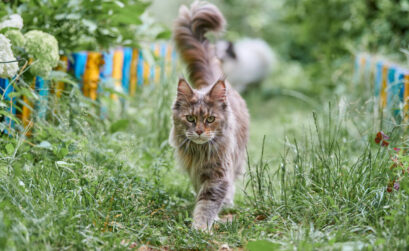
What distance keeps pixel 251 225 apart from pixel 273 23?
10033mm

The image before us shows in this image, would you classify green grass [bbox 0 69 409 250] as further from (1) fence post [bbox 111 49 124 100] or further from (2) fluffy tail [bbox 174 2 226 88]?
(1) fence post [bbox 111 49 124 100]

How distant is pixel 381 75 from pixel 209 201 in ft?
11.6

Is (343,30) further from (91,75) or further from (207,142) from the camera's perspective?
(207,142)

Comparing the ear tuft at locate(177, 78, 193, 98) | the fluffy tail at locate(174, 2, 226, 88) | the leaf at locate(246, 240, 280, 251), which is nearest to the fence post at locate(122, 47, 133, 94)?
the fluffy tail at locate(174, 2, 226, 88)

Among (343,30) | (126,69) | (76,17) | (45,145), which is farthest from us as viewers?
(343,30)

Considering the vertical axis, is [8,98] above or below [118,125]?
above

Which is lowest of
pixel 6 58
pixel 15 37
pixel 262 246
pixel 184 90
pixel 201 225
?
pixel 201 225

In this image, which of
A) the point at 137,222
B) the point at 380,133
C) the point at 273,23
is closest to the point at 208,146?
the point at 137,222

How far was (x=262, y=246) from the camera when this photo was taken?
8.00 feet

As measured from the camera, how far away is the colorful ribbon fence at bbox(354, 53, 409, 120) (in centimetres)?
485

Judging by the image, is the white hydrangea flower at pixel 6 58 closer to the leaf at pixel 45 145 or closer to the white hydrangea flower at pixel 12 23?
the white hydrangea flower at pixel 12 23

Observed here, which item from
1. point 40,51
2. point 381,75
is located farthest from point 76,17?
point 381,75

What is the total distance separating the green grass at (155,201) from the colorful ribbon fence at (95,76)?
0.19 m

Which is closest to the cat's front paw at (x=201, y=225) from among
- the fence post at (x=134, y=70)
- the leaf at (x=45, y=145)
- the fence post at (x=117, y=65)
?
the leaf at (x=45, y=145)
